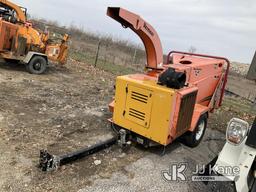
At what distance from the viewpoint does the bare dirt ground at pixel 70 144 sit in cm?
372

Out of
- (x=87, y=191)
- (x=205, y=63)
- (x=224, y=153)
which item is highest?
(x=205, y=63)

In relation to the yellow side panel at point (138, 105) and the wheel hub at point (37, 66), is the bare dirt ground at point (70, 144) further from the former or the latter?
the wheel hub at point (37, 66)

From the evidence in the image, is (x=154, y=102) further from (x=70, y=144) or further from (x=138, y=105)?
(x=70, y=144)

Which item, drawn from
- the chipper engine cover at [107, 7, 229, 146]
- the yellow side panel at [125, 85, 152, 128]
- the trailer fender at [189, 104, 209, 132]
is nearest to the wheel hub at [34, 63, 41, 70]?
the chipper engine cover at [107, 7, 229, 146]

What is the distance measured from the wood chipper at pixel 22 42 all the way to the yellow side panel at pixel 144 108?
551 centimetres

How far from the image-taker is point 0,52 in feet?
29.1

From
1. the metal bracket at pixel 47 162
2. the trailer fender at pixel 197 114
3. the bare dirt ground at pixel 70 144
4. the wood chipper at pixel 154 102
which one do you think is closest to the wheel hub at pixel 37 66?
the bare dirt ground at pixel 70 144

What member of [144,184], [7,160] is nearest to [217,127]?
[144,184]

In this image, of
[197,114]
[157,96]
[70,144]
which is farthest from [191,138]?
[70,144]

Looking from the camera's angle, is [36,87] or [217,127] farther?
[36,87]

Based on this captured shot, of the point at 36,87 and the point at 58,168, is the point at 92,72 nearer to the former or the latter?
the point at 36,87

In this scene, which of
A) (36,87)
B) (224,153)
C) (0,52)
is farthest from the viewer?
(0,52)

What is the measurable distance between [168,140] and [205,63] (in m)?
2.03

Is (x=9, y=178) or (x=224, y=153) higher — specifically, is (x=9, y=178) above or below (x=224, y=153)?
below
